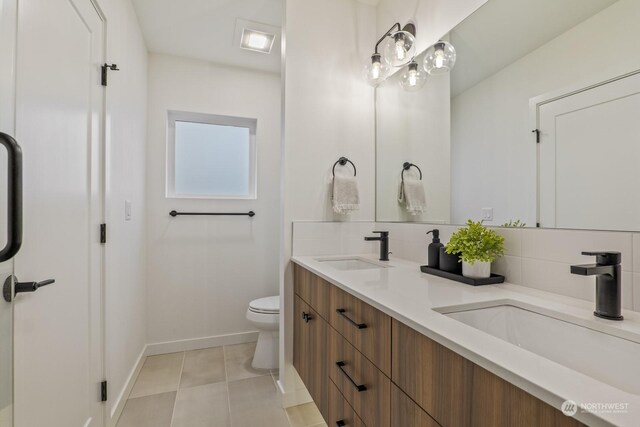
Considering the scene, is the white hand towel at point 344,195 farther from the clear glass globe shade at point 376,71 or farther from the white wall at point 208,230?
the white wall at point 208,230

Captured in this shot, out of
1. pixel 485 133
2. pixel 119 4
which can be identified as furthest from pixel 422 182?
pixel 119 4

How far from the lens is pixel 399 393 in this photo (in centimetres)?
80

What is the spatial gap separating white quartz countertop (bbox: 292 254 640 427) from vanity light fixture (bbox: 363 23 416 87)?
3.87 feet

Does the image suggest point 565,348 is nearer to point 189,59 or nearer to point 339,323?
point 339,323

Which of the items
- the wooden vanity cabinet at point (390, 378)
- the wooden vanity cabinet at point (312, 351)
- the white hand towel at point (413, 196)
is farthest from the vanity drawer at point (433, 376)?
the white hand towel at point (413, 196)

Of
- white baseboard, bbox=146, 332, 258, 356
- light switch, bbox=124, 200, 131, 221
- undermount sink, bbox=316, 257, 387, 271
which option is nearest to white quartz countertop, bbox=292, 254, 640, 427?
undermount sink, bbox=316, 257, 387, 271

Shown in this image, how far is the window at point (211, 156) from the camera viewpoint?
8.68 ft

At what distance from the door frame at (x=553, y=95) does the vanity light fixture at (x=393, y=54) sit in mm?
810

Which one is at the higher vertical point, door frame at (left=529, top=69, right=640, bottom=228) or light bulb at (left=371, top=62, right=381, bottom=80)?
light bulb at (left=371, top=62, right=381, bottom=80)

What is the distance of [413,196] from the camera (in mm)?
1757

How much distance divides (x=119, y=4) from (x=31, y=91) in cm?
112

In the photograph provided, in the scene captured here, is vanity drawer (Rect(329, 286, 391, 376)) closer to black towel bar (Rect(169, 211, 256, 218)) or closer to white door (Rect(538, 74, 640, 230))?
white door (Rect(538, 74, 640, 230))

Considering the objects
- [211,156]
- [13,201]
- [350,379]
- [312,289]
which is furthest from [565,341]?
[211,156]

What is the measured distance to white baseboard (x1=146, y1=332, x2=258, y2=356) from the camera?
2.47 m
